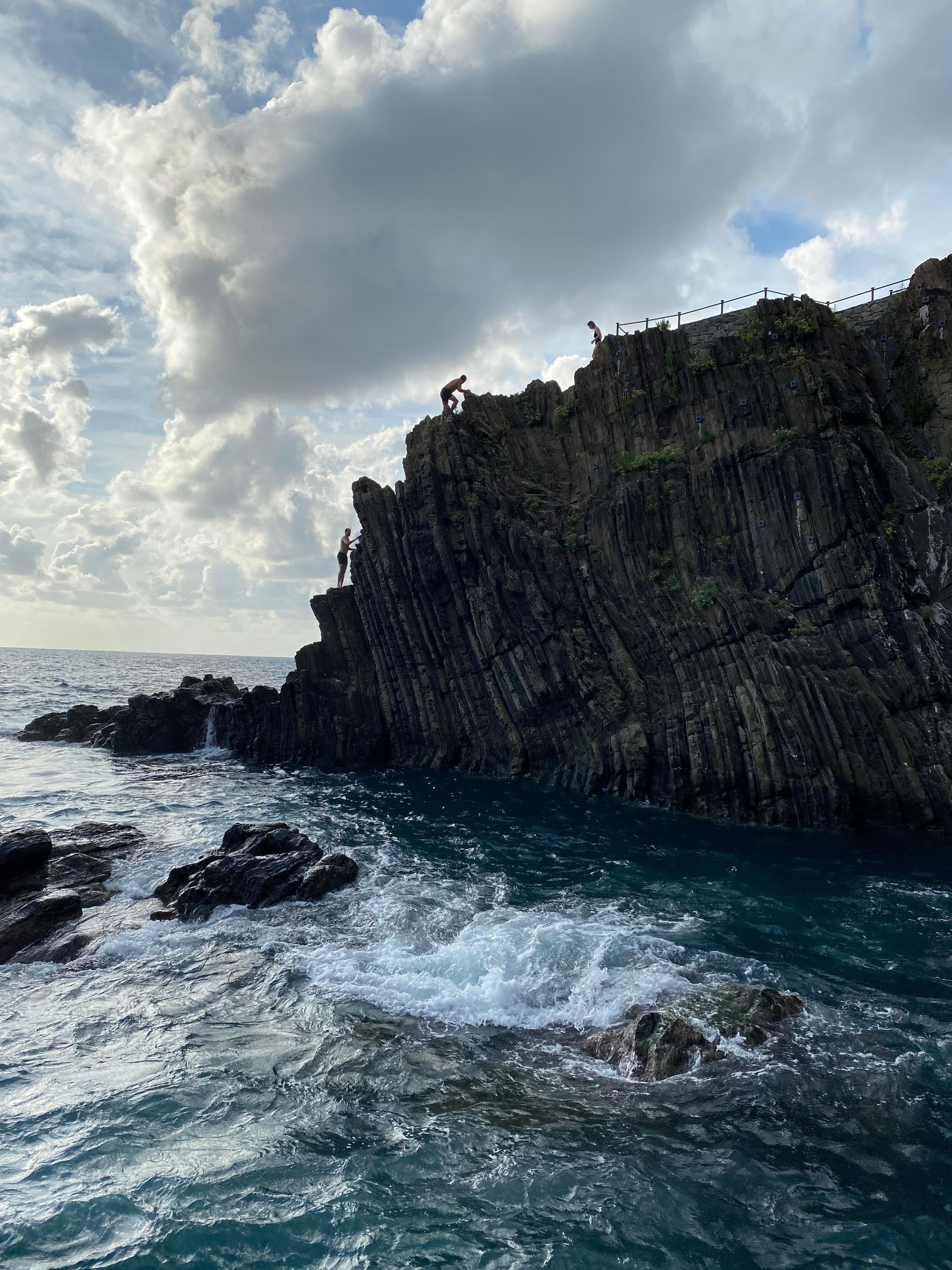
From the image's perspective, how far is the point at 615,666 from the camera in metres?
29.8

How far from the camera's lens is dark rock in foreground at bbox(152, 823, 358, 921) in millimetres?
17297

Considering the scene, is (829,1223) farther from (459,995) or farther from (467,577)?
(467,577)

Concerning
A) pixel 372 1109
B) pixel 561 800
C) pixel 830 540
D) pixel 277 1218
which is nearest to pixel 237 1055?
pixel 372 1109

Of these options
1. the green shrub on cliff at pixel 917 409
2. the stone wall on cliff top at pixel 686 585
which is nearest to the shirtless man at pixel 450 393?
the stone wall on cliff top at pixel 686 585

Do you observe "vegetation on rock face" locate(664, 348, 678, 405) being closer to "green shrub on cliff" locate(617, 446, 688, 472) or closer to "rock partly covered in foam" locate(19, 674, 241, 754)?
"green shrub on cliff" locate(617, 446, 688, 472)

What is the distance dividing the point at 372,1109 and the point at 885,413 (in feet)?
Result: 101

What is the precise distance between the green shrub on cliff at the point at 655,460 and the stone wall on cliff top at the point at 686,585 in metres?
0.11

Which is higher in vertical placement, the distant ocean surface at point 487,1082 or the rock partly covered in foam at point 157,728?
the rock partly covered in foam at point 157,728

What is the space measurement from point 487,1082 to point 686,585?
73.7 feet

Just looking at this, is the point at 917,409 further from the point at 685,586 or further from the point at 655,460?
the point at 685,586

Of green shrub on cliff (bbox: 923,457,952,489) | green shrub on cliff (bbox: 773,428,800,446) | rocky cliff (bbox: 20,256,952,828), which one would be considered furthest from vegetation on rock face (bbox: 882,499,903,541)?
green shrub on cliff (bbox: 773,428,800,446)

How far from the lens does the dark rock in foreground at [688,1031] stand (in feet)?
34.2

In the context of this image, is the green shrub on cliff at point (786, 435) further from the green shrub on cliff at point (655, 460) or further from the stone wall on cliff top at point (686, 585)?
the green shrub on cliff at point (655, 460)

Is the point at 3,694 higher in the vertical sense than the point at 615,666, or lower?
lower
